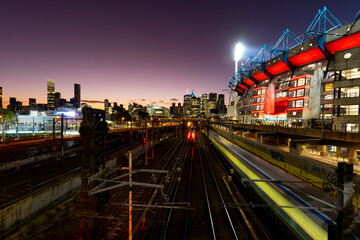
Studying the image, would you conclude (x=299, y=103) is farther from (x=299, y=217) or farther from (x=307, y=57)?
(x=299, y=217)

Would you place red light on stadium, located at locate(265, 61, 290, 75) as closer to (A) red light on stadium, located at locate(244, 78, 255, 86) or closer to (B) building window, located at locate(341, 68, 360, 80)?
(A) red light on stadium, located at locate(244, 78, 255, 86)

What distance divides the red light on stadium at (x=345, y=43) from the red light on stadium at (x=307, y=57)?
8.84 ft

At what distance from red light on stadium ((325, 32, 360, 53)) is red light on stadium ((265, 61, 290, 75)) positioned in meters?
15.4

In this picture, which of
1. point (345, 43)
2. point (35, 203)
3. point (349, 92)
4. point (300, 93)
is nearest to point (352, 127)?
A: point (349, 92)

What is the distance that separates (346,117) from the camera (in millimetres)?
32188

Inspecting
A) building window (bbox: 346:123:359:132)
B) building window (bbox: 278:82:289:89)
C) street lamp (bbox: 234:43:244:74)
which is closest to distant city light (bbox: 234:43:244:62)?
street lamp (bbox: 234:43:244:74)

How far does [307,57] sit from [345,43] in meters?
10.6

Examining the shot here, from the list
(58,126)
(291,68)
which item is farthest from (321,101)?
(58,126)

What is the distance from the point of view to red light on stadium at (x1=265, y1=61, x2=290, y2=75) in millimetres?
59328

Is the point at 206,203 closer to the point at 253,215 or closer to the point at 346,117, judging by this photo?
the point at 253,215

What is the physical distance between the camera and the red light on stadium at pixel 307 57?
1827 inches

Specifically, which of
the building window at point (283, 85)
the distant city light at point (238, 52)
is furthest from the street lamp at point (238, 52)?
the building window at point (283, 85)

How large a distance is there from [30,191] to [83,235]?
8644mm

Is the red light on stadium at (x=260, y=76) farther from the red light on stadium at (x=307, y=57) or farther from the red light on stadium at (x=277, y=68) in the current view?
the red light on stadium at (x=307, y=57)
